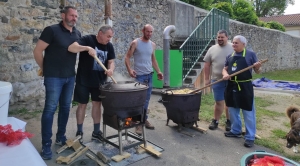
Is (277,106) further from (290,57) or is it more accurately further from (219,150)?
(290,57)

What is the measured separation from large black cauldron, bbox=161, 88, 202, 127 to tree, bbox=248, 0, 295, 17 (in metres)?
35.2

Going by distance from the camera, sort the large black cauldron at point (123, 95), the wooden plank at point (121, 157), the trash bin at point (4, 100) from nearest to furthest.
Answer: the trash bin at point (4, 100) → the large black cauldron at point (123, 95) → the wooden plank at point (121, 157)

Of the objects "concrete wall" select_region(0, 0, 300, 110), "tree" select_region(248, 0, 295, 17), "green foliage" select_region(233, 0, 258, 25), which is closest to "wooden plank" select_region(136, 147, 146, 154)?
"concrete wall" select_region(0, 0, 300, 110)

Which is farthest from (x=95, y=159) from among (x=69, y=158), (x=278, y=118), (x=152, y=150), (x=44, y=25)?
(x=278, y=118)

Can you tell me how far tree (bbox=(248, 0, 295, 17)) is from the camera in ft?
116

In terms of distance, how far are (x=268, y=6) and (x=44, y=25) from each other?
3750 centimetres

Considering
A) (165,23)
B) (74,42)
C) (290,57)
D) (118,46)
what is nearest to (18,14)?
(74,42)

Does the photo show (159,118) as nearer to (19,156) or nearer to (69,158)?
(69,158)

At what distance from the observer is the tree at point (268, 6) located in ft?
116

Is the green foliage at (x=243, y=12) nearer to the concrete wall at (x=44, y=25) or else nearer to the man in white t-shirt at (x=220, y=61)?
the concrete wall at (x=44, y=25)

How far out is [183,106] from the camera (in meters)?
4.06

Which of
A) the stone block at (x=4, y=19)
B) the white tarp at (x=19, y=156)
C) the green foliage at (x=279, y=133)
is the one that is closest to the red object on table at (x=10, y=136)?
the white tarp at (x=19, y=156)

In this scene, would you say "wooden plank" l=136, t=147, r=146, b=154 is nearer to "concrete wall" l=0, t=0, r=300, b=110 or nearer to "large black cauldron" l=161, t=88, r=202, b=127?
"large black cauldron" l=161, t=88, r=202, b=127

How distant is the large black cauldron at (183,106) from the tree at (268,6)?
35214 mm
